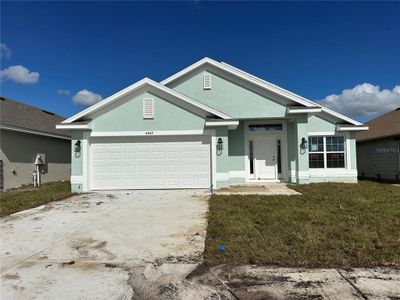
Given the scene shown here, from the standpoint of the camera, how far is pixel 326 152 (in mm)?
15734

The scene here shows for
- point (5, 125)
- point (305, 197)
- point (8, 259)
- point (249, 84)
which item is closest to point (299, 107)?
point (249, 84)

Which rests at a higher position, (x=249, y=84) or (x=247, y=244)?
(x=249, y=84)

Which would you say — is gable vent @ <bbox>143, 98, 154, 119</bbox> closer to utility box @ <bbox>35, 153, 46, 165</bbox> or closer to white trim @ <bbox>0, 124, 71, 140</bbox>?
white trim @ <bbox>0, 124, 71, 140</bbox>

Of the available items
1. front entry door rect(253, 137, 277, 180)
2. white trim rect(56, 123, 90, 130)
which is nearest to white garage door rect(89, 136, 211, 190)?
white trim rect(56, 123, 90, 130)

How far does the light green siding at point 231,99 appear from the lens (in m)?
15.1

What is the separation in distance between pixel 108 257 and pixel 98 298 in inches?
57.4

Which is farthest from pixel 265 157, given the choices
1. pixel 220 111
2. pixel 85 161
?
pixel 85 161

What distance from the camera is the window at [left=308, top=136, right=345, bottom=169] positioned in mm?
15688

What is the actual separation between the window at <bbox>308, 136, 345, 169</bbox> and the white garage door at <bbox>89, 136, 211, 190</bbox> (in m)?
5.78

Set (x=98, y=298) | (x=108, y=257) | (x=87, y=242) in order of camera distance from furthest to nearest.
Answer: (x=87, y=242) → (x=108, y=257) → (x=98, y=298)

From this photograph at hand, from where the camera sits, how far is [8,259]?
5.29 metres

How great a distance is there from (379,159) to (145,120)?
13856 millimetres

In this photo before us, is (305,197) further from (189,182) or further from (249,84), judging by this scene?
(249,84)

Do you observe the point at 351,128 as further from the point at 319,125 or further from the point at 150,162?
the point at 150,162
